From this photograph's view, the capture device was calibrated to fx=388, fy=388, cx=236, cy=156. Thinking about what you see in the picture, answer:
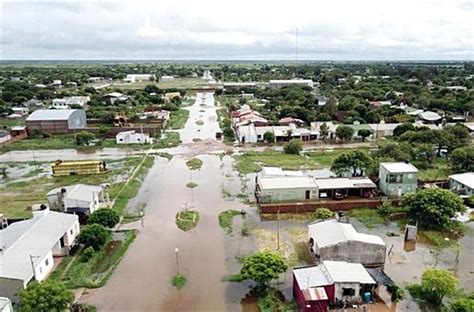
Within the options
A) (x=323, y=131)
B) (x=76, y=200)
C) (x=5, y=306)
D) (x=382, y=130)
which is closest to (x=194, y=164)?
(x=76, y=200)

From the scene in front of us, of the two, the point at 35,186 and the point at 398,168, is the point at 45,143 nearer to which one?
the point at 35,186

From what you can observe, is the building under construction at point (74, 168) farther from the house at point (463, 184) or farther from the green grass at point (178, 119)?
the house at point (463, 184)

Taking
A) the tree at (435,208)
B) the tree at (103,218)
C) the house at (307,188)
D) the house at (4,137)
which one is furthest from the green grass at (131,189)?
the house at (4,137)

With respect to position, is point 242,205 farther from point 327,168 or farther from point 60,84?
point 60,84

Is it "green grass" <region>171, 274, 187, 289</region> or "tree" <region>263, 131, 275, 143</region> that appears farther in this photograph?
"tree" <region>263, 131, 275, 143</region>

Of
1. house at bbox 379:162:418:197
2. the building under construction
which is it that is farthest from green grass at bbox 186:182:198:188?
house at bbox 379:162:418:197

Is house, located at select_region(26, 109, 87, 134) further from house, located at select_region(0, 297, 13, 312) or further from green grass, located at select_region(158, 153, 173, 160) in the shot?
house, located at select_region(0, 297, 13, 312)

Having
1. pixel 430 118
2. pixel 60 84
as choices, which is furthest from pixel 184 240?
pixel 60 84
